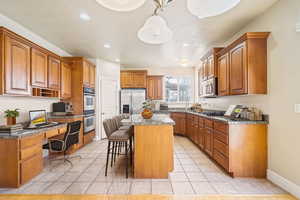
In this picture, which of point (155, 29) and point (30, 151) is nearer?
point (155, 29)

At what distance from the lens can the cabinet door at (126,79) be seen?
234 inches

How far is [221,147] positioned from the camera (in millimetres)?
2723

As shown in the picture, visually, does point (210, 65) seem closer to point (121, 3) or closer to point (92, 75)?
point (121, 3)

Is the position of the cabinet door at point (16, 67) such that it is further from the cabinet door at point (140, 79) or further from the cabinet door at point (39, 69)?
the cabinet door at point (140, 79)

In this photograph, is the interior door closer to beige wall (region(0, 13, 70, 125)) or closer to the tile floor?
beige wall (region(0, 13, 70, 125))

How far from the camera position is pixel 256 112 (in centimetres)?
258

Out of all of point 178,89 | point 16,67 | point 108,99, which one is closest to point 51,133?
point 16,67

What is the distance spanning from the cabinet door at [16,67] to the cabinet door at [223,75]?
3758 millimetres

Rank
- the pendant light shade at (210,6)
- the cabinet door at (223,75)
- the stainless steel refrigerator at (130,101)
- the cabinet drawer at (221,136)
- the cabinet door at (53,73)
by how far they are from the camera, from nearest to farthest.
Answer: the pendant light shade at (210,6), the cabinet drawer at (221,136), the cabinet door at (223,75), the cabinet door at (53,73), the stainless steel refrigerator at (130,101)

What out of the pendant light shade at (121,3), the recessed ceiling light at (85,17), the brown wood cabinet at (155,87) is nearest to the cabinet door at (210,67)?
the brown wood cabinet at (155,87)

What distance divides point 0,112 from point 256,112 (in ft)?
14.2

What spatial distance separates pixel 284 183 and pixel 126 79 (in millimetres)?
5160

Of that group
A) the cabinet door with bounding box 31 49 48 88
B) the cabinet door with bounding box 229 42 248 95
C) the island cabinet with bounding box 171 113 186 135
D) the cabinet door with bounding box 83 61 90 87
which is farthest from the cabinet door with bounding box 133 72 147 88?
the cabinet door with bounding box 229 42 248 95

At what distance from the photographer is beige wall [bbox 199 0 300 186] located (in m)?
1.98
